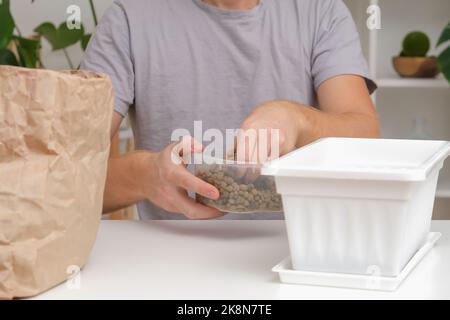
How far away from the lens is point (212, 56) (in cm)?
155

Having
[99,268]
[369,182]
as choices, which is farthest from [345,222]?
[99,268]

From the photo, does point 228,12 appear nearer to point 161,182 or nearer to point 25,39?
point 161,182

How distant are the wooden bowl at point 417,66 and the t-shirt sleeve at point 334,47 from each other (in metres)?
0.96

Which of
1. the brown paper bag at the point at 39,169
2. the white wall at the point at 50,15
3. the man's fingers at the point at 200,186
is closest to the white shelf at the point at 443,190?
the white wall at the point at 50,15

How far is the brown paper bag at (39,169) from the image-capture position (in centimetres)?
75

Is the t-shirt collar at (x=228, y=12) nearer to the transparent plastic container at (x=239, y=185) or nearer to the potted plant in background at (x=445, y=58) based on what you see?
the transparent plastic container at (x=239, y=185)

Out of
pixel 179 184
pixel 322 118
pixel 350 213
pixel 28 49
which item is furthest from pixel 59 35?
pixel 350 213

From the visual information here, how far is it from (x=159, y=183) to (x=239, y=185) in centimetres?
21

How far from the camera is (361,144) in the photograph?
985mm

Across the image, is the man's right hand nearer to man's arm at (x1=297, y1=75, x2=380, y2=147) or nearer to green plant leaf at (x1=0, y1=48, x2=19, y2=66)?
man's arm at (x1=297, y1=75, x2=380, y2=147)

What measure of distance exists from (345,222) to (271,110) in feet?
1.23

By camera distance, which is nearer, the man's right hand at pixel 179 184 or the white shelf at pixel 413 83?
the man's right hand at pixel 179 184

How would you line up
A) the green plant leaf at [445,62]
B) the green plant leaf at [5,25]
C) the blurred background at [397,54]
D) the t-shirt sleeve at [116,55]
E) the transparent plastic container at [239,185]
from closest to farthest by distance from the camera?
the transparent plastic container at [239,185] < the t-shirt sleeve at [116,55] < the green plant leaf at [5,25] < the green plant leaf at [445,62] < the blurred background at [397,54]

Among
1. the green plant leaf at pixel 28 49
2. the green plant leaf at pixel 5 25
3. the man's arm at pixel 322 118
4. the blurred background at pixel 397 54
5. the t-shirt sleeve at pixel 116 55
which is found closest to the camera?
the man's arm at pixel 322 118
